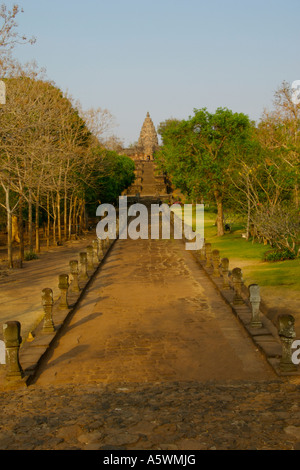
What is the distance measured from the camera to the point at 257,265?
19656 millimetres

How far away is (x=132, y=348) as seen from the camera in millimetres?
9930

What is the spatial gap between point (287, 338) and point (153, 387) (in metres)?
2.24

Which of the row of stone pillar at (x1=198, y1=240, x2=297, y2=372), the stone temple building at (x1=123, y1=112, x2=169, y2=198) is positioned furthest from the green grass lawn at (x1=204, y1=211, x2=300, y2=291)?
the stone temple building at (x1=123, y1=112, x2=169, y2=198)

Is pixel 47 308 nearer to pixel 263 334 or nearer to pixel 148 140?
pixel 263 334

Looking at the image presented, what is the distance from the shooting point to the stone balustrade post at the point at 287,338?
8.17 meters

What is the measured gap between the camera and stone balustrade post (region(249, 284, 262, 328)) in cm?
1043

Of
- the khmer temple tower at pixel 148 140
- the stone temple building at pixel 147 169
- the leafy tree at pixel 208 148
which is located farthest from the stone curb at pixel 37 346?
the khmer temple tower at pixel 148 140

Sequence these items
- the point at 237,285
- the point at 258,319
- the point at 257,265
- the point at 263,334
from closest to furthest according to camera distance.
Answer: the point at 263,334
the point at 258,319
the point at 237,285
the point at 257,265

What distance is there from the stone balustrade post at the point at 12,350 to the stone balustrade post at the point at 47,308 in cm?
249

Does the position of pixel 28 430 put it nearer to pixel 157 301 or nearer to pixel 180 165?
pixel 157 301

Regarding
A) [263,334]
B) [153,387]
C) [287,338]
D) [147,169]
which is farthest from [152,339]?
[147,169]

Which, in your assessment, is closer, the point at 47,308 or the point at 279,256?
the point at 47,308

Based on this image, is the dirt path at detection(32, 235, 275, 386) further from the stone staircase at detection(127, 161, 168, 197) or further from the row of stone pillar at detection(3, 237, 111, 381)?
the stone staircase at detection(127, 161, 168, 197)

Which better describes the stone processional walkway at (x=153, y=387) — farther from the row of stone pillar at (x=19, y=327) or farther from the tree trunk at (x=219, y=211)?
the tree trunk at (x=219, y=211)
